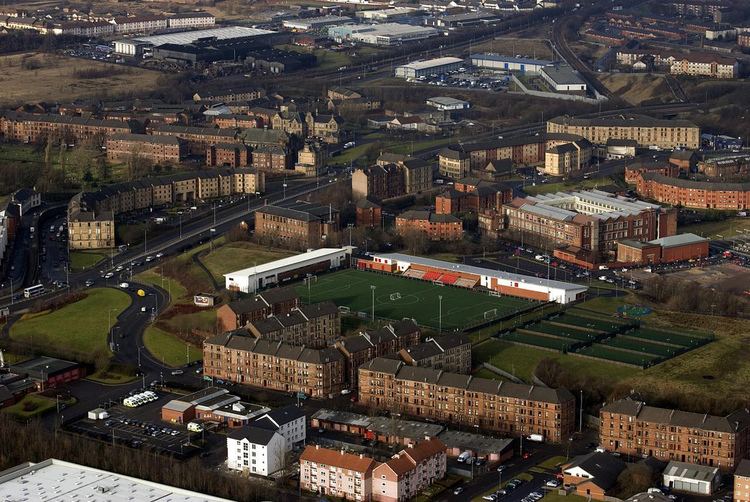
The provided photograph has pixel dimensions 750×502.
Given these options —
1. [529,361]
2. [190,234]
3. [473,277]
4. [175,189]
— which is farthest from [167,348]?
[175,189]

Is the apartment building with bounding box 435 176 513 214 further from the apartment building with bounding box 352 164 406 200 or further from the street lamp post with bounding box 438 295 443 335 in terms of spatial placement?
the street lamp post with bounding box 438 295 443 335

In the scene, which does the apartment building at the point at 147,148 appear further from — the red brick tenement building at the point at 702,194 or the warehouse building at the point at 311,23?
the warehouse building at the point at 311,23

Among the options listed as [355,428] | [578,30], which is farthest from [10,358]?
[578,30]

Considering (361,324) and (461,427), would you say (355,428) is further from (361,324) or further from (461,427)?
(361,324)

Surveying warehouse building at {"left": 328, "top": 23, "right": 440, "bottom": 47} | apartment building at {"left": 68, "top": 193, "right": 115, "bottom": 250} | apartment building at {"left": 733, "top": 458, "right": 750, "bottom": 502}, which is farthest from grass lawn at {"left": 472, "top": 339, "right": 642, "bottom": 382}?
warehouse building at {"left": 328, "top": 23, "right": 440, "bottom": 47}

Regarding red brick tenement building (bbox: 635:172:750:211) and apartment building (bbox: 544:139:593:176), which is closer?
red brick tenement building (bbox: 635:172:750:211)
